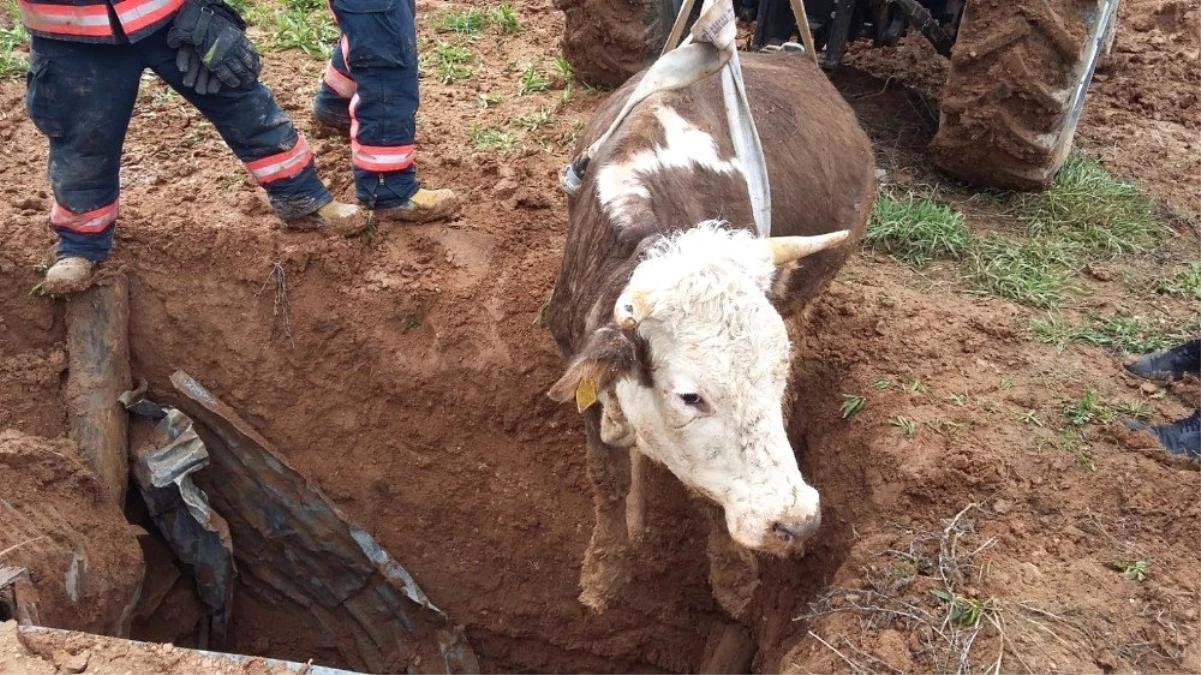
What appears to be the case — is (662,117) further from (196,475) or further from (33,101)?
(196,475)

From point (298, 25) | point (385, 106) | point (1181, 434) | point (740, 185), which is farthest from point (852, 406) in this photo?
point (298, 25)

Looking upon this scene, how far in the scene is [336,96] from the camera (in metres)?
4.73

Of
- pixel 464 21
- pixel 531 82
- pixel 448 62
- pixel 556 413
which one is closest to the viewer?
pixel 556 413

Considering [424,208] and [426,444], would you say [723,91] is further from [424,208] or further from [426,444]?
[426,444]

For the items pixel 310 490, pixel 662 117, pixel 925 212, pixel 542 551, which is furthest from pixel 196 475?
pixel 925 212

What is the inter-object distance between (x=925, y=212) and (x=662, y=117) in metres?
1.98

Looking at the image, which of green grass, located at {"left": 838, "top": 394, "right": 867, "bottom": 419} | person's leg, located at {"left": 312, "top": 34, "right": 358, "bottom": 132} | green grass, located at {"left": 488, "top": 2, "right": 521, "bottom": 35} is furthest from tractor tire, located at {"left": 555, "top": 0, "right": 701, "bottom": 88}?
green grass, located at {"left": 838, "top": 394, "right": 867, "bottom": 419}

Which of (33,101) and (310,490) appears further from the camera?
(310,490)

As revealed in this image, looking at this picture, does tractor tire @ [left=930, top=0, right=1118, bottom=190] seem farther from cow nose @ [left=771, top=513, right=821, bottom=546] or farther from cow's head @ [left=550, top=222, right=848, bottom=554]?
cow nose @ [left=771, top=513, right=821, bottom=546]

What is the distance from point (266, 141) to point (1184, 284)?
4.12m

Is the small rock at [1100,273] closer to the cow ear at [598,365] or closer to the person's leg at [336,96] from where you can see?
the cow ear at [598,365]

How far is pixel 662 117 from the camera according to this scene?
310 centimetres

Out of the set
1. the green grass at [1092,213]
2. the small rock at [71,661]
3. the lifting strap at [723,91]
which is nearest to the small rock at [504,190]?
the lifting strap at [723,91]

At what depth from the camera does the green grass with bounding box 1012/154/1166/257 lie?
452cm
